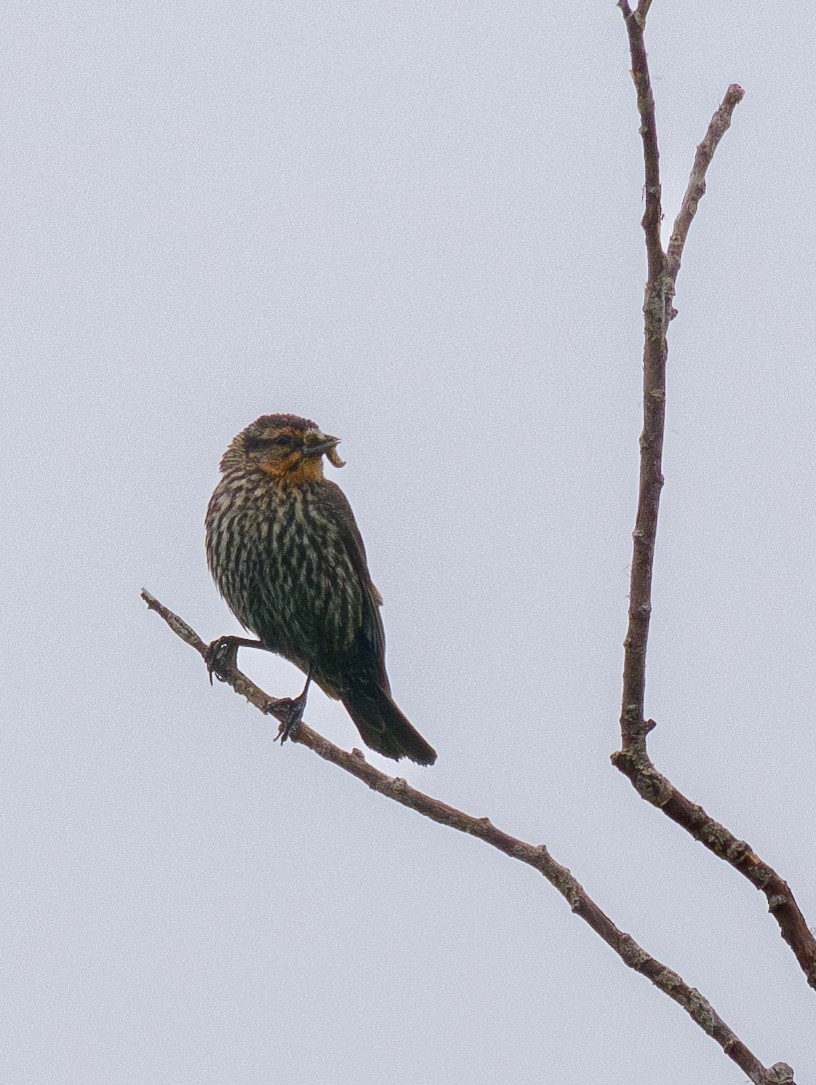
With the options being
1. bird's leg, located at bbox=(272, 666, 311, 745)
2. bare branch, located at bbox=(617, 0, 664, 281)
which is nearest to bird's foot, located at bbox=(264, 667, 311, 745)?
bird's leg, located at bbox=(272, 666, 311, 745)

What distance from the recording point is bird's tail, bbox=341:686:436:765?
6.99 m

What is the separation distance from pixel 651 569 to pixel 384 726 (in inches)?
165

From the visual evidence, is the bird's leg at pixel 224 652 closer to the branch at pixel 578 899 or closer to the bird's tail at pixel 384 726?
the bird's tail at pixel 384 726

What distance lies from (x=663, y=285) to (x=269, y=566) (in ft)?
14.2

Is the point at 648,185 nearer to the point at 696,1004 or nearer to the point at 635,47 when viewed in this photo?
the point at 635,47

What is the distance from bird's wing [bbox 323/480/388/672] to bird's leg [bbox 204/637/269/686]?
476mm

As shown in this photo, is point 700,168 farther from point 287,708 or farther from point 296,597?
point 296,597

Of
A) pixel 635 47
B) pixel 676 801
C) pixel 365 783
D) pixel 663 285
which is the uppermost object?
pixel 635 47

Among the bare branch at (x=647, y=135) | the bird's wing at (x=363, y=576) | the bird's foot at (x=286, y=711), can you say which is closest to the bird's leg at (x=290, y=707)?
the bird's foot at (x=286, y=711)

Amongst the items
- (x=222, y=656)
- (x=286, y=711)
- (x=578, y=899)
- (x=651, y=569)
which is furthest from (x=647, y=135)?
(x=222, y=656)

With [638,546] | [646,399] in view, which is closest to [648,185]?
[646,399]

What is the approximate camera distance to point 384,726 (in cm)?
715

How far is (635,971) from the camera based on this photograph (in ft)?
9.99

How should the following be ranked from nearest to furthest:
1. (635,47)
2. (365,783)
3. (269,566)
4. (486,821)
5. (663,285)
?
(635,47)
(663,285)
(486,821)
(365,783)
(269,566)
